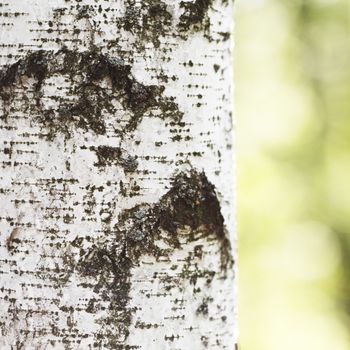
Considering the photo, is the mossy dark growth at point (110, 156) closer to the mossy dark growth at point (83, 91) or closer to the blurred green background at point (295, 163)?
the mossy dark growth at point (83, 91)

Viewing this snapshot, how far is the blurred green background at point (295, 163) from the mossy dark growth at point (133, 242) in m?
8.90

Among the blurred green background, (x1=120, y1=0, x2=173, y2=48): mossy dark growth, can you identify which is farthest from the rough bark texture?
the blurred green background

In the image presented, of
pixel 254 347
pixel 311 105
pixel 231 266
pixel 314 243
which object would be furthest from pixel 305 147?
pixel 231 266

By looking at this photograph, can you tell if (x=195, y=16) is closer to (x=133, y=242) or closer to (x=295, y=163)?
(x=133, y=242)

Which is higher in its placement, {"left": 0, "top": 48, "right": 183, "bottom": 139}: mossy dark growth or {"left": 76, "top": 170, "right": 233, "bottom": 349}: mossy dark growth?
{"left": 0, "top": 48, "right": 183, "bottom": 139}: mossy dark growth

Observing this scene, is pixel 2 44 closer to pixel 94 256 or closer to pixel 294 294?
pixel 94 256

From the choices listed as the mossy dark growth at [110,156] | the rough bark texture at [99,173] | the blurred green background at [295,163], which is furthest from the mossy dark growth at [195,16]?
the blurred green background at [295,163]

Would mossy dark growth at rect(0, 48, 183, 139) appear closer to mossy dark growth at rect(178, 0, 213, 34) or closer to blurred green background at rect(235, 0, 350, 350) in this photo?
mossy dark growth at rect(178, 0, 213, 34)

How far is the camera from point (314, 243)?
10.4 meters

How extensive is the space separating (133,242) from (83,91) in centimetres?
19

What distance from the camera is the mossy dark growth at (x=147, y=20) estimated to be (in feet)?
2.86

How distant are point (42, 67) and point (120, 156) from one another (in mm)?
138

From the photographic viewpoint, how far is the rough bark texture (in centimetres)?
87

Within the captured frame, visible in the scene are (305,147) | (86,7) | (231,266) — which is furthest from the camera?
(305,147)
